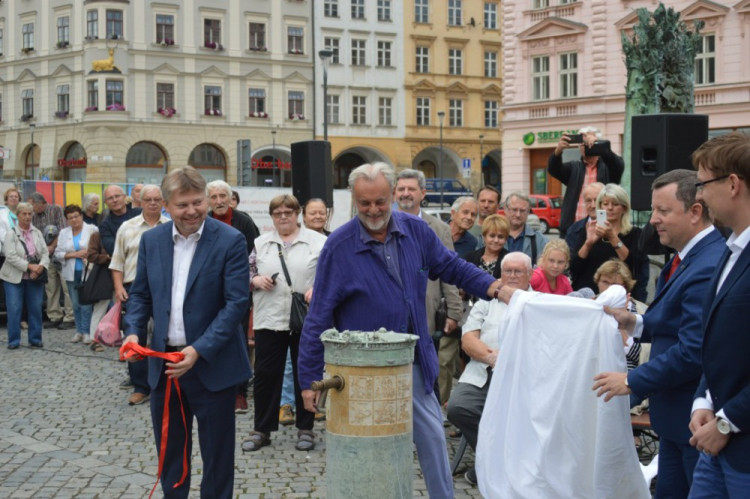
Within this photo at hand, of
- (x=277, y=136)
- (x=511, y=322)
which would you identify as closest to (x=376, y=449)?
(x=511, y=322)

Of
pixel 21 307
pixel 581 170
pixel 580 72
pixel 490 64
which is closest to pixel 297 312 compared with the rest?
pixel 581 170

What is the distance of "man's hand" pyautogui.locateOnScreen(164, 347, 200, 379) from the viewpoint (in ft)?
16.4

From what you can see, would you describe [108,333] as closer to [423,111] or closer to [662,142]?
[662,142]

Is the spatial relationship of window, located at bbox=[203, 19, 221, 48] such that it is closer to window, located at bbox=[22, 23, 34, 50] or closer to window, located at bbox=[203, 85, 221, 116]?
window, located at bbox=[203, 85, 221, 116]

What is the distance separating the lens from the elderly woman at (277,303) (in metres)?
7.95

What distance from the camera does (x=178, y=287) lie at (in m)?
5.27

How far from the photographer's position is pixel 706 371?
3.53m

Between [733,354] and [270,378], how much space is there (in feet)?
16.8

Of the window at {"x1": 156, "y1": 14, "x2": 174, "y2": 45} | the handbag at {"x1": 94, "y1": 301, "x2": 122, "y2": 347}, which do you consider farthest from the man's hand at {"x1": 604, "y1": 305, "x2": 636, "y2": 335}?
the window at {"x1": 156, "y1": 14, "x2": 174, "y2": 45}

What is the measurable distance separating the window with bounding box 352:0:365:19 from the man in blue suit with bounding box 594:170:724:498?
5605 cm

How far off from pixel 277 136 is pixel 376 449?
5187cm

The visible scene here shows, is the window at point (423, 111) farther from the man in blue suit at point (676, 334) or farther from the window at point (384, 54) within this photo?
the man in blue suit at point (676, 334)

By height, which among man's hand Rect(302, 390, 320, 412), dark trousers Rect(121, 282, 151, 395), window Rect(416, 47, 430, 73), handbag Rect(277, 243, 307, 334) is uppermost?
window Rect(416, 47, 430, 73)

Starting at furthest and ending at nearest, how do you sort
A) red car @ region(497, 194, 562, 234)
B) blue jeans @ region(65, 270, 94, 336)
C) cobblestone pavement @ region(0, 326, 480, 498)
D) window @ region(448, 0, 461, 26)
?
window @ region(448, 0, 461, 26) < red car @ region(497, 194, 562, 234) < blue jeans @ region(65, 270, 94, 336) < cobblestone pavement @ region(0, 326, 480, 498)
